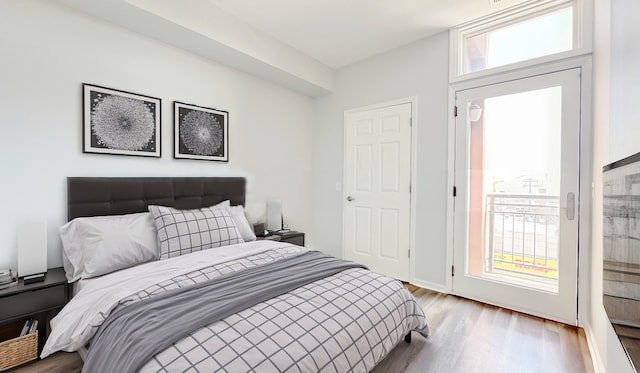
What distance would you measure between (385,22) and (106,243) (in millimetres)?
3080

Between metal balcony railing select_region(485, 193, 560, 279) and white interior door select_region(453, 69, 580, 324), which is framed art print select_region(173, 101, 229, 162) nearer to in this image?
white interior door select_region(453, 69, 580, 324)

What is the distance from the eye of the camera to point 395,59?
338 centimetres

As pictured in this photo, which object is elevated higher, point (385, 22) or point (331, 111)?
point (385, 22)

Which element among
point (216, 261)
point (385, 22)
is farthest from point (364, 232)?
point (385, 22)

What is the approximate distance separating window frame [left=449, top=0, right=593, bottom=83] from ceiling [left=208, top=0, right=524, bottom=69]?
0.39ft

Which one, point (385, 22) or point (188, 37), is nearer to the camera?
point (188, 37)

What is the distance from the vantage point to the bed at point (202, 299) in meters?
1.14

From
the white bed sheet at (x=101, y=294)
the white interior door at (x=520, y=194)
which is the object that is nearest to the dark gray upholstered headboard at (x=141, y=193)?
the white bed sheet at (x=101, y=294)

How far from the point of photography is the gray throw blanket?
1127mm

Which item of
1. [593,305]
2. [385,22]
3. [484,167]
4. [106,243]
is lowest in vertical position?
[593,305]

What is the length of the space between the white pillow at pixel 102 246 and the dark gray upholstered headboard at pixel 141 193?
0.14m

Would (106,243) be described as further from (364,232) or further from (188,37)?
(364,232)

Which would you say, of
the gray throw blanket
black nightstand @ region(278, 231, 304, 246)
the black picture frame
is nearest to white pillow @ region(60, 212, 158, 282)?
the gray throw blanket

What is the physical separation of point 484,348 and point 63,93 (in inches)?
141
